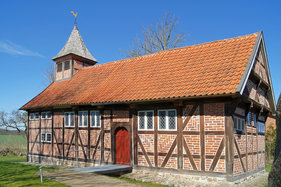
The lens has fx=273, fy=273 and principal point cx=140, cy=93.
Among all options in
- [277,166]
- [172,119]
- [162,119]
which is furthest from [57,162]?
[277,166]

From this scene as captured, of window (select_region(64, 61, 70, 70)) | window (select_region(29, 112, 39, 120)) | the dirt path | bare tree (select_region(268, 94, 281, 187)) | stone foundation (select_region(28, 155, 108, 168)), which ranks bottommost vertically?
stone foundation (select_region(28, 155, 108, 168))

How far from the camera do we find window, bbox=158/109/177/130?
38.2 feet

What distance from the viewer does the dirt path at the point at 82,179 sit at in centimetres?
958

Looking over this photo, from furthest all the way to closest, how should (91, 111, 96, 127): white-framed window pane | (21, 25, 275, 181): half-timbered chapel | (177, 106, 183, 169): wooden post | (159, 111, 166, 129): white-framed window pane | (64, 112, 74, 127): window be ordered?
(64, 112, 74, 127): window, (91, 111, 96, 127): white-framed window pane, (159, 111, 166, 129): white-framed window pane, (177, 106, 183, 169): wooden post, (21, 25, 275, 181): half-timbered chapel

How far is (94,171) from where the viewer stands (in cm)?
1158

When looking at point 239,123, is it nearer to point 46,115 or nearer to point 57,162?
point 57,162

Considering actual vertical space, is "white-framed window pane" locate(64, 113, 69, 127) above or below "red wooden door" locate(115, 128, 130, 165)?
above

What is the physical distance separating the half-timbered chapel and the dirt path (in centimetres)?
250

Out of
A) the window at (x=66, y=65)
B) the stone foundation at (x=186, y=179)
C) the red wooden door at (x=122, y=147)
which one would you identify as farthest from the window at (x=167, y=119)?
the window at (x=66, y=65)

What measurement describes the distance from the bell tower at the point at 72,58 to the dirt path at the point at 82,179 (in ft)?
33.7

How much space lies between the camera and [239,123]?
1154cm

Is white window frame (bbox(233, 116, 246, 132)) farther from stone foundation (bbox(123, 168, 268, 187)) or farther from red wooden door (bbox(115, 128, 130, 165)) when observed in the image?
red wooden door (bbox(115, 128, 130, 165))

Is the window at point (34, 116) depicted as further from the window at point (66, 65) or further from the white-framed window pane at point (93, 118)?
the white-framed window pane at point (93, 118)

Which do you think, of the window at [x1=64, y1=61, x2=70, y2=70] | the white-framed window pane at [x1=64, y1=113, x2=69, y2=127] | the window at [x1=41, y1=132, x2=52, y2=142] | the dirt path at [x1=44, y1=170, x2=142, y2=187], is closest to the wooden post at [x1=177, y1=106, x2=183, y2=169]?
the dirt path at [x1=44, y1=170, x2=142, y2=187]
